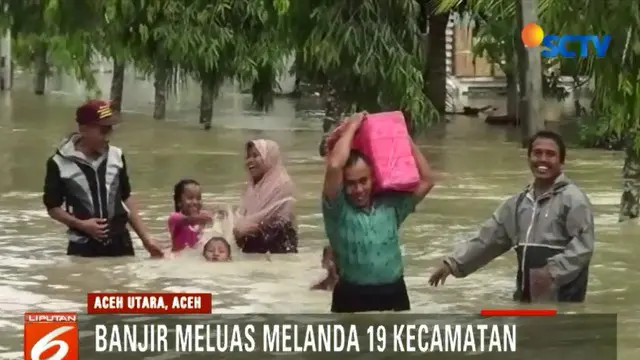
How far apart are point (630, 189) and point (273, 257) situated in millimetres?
3749

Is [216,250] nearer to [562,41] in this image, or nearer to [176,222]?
[176,222]

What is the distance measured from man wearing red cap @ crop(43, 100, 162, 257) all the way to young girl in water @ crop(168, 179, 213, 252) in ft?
2.44

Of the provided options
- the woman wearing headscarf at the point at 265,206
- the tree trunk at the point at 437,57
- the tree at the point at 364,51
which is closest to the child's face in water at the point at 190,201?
the woman wearing headscarf at the point at 265,206

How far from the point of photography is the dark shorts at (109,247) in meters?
7.05

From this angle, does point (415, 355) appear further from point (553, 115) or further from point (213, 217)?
point (553, 115)

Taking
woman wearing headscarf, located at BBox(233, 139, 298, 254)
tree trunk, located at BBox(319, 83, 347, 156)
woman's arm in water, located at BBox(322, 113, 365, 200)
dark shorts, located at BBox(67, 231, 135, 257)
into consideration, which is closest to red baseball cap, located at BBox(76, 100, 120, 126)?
dark shorts, located at BBox(67, 231, 135, 257)

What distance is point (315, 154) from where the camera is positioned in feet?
59.0

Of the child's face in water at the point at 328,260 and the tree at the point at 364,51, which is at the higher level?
the tree at the point at 364,51

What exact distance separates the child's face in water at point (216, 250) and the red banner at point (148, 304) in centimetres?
192

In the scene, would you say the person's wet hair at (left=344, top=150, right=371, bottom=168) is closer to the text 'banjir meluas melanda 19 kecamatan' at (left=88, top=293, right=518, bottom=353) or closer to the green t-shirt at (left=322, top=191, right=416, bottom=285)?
the green t-shirt at (left=322, top=191, right=416, bottom=285)

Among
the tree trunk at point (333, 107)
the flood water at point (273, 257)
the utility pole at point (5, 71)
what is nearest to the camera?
A: the flood water at point (273, 257)

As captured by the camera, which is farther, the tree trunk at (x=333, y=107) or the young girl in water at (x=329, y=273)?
the tree trunk at (x=333, y=107)

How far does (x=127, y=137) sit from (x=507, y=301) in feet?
49.8

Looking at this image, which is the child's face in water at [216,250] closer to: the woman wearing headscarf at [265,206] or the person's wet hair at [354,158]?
the woman wearing headscarf at [265,206]
